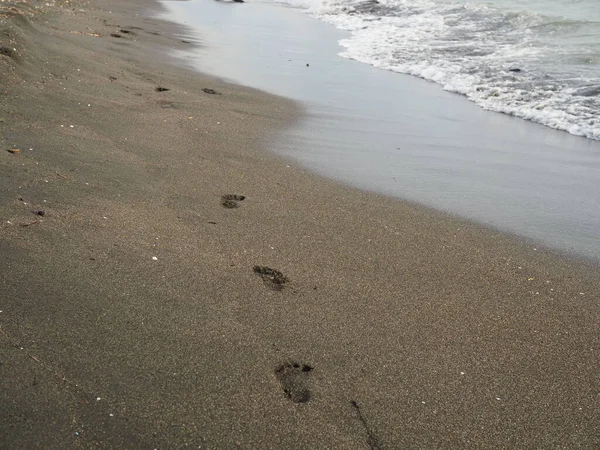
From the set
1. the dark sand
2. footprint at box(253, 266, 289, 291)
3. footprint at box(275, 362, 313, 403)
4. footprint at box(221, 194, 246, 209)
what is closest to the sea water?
the dark sand

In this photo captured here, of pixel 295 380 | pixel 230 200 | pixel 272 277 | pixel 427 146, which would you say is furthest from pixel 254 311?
pixel 427 146

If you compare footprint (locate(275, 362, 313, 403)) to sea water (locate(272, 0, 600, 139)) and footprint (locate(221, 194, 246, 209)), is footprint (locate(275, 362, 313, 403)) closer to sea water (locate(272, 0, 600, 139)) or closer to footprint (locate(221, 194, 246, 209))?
footprint (locate(221, 194, 246, 209))

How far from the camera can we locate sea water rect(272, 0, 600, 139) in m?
7.34

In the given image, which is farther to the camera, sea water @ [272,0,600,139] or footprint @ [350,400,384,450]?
sea water @ [272,0,600,139]

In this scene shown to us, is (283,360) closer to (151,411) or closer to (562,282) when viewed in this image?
(151,411)

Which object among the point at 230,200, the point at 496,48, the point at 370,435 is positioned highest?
the point at 496,48

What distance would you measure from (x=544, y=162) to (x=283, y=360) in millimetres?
3925

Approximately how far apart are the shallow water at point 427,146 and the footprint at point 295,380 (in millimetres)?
2151

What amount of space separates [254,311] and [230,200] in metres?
1.31

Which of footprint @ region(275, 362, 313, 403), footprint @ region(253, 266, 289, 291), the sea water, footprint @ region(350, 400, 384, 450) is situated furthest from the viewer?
the sea water

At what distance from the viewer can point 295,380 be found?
7.78 ft

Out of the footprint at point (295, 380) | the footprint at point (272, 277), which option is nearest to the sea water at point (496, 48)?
the footprint at point (272, 277)

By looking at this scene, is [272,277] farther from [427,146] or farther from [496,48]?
[496,48]

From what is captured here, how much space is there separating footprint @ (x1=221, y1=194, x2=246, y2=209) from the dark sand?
39 mm
